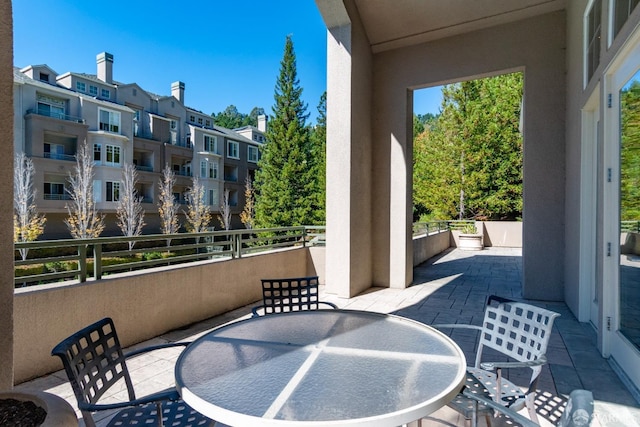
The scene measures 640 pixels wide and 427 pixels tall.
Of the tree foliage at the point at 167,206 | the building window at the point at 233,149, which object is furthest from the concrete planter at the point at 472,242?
the building window at the point at 233,149

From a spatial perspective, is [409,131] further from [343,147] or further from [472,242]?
[472,242]

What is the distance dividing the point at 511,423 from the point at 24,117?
19.4 metres

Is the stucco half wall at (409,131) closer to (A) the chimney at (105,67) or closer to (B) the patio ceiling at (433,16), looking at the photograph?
(B) the patio ceiling at (433,16)

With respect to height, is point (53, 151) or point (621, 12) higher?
point (53, 151)

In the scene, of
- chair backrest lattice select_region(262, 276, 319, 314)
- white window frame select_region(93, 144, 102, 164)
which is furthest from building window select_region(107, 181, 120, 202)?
chair backrest lattice select_region(262, 276, 319, 314)

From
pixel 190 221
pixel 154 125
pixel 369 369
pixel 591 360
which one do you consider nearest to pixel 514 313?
pixel 369 369

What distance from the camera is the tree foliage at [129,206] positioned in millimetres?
16781

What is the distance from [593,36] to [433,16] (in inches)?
95.4

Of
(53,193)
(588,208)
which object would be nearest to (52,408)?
(588,208)

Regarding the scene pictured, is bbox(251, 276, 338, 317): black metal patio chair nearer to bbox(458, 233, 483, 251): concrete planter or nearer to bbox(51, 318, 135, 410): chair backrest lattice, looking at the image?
bbox(51, 318, 135, 410): chair backrest lattice

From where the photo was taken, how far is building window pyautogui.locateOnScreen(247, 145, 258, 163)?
84.1 feet

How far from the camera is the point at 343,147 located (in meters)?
5.38

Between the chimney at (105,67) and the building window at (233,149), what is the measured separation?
7.67 metres

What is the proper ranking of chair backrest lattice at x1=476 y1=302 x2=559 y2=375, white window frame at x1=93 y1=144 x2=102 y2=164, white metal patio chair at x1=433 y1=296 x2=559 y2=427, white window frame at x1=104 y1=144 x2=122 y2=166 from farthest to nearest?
white window frame at x1=104 y1=144 x2=122 y2=166, white window frame at x1=93 y1=144 x2=102 y2=164, chair backrest lattice at x1=476 y1=302 x2=559 y2=375, white metal patio chair at x1=433 y1=296 x2=559 y2=427
